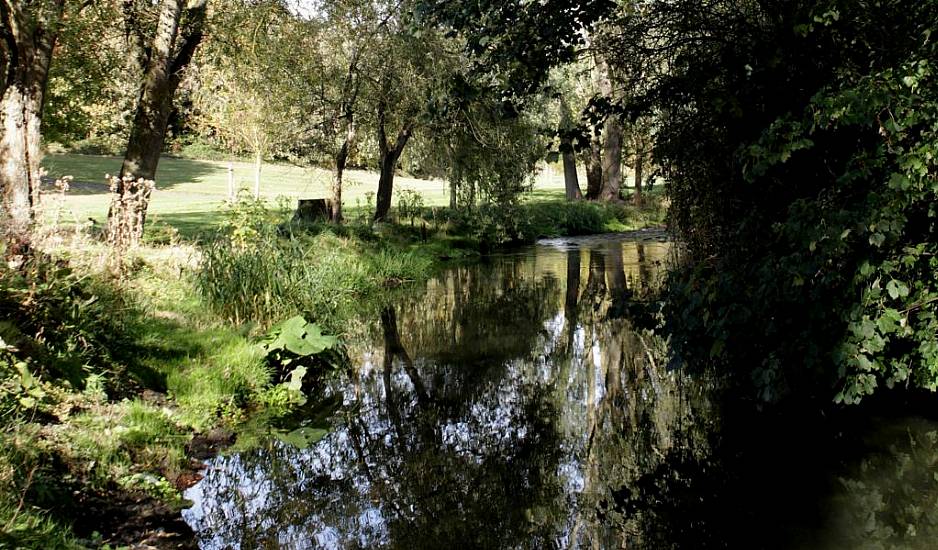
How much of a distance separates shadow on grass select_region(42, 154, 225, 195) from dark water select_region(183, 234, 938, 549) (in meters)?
27.7

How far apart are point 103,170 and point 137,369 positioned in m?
37.0

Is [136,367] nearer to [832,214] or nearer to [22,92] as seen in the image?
[22,92]

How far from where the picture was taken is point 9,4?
8.88 m

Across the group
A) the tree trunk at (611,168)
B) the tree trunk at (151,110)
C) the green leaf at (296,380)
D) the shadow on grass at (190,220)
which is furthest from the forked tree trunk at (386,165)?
the tree trunk at (611,168)

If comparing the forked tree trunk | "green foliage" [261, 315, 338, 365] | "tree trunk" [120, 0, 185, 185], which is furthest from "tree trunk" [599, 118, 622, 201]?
"green foliage" [261, 315, 338, 365]

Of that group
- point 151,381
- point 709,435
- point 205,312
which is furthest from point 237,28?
point 709,435

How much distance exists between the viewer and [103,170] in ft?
129

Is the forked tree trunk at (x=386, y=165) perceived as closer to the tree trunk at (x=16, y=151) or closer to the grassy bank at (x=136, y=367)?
the grassy bank at (x=136, y=367)

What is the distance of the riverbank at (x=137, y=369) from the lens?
452 centimetres

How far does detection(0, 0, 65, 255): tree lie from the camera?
29.4 feet

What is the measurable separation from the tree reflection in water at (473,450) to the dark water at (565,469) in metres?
0.02

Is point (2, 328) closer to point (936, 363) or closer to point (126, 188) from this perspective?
point (126, 188)

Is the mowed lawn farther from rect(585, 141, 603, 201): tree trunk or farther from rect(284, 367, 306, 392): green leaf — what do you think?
rect(284, 367, 306, 392): green leaf

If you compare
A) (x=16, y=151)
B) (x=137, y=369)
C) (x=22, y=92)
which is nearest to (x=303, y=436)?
(x=137, y=369)
